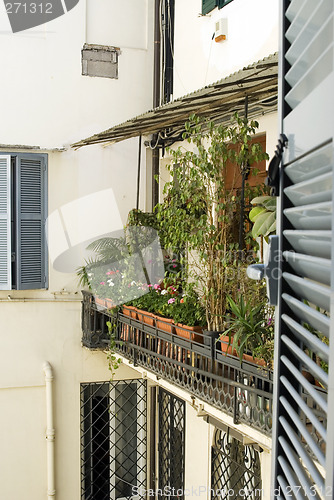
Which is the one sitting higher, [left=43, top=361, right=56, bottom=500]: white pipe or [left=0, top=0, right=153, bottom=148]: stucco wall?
[left=0, top=0, right=153, bottom=148]: stucco wall

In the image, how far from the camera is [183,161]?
5598mm

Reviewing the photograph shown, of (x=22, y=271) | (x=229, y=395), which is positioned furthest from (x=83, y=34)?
(x=229, y=395)

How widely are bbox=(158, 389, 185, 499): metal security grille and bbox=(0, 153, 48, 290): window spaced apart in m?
2.34

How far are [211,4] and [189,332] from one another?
3791mm

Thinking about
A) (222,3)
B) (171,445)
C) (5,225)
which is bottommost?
(171,445)

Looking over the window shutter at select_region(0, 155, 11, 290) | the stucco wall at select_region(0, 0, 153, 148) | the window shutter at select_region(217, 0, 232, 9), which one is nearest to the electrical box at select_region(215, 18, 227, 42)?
the window shutter at select_region(217, 0, 232, 9)

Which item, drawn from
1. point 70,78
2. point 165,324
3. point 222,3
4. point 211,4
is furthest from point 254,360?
point 70,78

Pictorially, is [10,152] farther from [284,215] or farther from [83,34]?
[284,215]

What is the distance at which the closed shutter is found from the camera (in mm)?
1118

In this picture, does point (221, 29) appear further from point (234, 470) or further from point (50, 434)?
point (50, 434)

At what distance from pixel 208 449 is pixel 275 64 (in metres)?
4.77

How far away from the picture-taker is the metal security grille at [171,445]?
805cm

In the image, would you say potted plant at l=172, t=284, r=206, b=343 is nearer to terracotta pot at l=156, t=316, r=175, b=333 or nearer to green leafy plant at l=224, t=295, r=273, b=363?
terracotta pot at l=156, t=316, r=175, b=333

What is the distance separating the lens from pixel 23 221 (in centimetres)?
821
